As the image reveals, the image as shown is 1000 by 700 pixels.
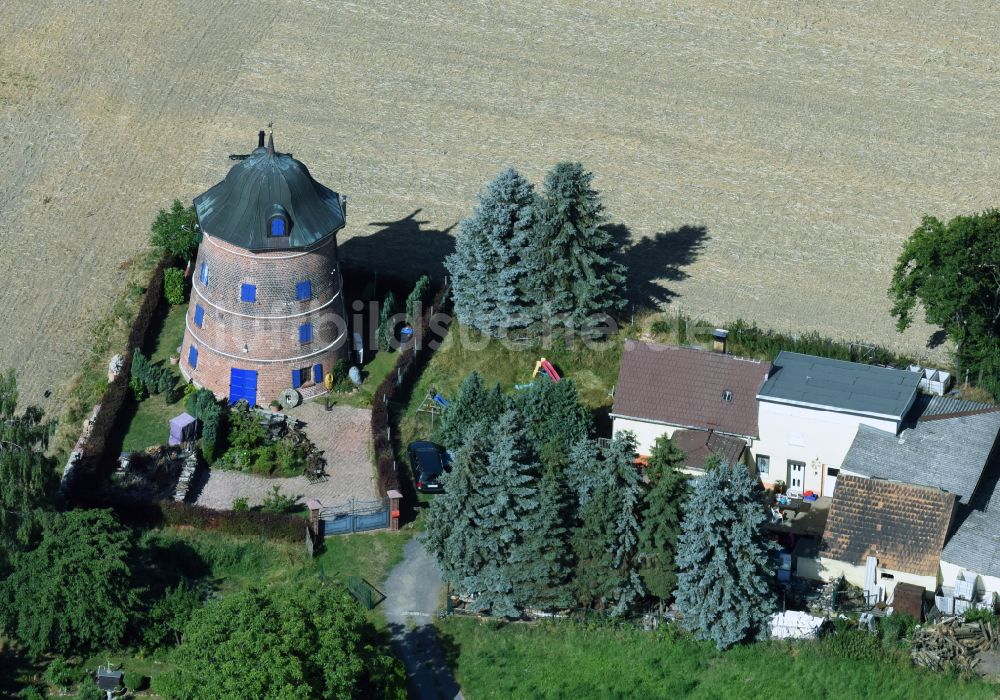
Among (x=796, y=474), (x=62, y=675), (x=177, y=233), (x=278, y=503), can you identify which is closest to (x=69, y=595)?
(x=62, y=675)

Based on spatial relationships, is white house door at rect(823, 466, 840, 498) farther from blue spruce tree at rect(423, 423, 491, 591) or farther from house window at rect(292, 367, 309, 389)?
house window at rect(292, 367, 309, 389)

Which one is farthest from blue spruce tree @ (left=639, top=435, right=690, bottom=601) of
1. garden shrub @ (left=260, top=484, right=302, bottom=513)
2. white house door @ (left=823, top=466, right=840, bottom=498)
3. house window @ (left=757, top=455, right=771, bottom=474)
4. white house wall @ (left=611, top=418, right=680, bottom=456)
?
garden shrub @ (left=260, top=484, right=302, bottom=513)

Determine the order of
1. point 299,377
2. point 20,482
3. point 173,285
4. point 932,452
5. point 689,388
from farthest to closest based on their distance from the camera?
point 173,285 → point 299,377 → point 689,388 → point 932,452 → point 20,482

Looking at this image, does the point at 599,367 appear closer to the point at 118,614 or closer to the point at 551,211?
the point at 551,211

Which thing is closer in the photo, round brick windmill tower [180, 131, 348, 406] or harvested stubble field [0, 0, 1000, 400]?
round brick windmill tower [180, 131, 348, 406]

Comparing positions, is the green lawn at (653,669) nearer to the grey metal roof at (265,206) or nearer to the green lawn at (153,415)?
the green lawn at (153,415)

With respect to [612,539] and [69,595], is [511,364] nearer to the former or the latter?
[612,539]

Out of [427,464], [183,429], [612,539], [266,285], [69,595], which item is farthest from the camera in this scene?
[266,285]
